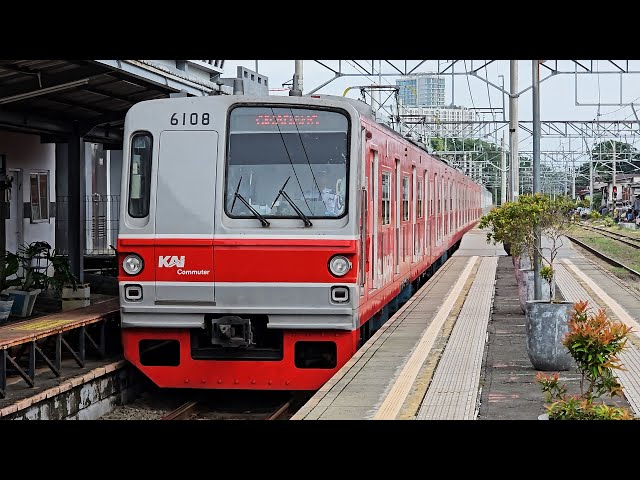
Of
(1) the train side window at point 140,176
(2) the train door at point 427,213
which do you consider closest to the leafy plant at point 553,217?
(1) the train side window at point 140,176

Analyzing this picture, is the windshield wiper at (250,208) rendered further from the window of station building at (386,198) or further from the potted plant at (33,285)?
the potted plant at (33,285)

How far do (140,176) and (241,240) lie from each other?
45.3 inches

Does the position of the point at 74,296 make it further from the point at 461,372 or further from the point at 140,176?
the point at 461,372

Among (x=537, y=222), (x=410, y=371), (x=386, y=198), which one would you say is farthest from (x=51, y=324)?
(x=537, y=222)

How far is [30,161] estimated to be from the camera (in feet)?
53.5

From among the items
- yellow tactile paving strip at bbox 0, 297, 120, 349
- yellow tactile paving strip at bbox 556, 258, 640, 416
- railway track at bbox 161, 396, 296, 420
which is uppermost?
yellow tactile paving strip at bbox 0, 297, 120, 349

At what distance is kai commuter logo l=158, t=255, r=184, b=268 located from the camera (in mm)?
9172

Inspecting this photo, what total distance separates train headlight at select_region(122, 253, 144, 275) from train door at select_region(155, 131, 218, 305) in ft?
0.58

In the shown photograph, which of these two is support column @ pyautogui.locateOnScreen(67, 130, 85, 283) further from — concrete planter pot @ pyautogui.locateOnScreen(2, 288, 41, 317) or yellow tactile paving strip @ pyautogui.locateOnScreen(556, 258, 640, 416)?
yellow tactile paving strip @ pyautogui.locateOnScreen(556, 258, 640, 416)

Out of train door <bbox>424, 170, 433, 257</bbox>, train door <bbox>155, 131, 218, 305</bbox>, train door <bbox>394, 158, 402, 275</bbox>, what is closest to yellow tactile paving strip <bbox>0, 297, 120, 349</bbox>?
train door <bbox>155, 131, 218, 305</bbox>
